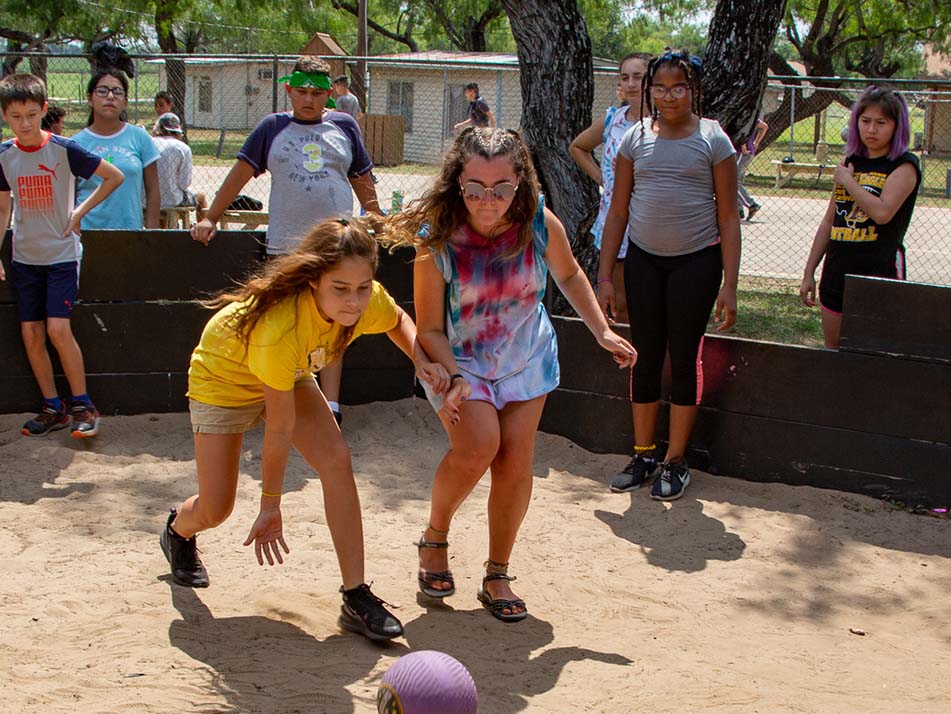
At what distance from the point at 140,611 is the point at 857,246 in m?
3.65

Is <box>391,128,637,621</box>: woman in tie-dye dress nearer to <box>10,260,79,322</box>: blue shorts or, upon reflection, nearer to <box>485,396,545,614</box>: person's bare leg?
<box>485,396,545,614</box>: person's bare leg

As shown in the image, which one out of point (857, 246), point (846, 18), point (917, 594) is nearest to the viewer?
point (917, 594)

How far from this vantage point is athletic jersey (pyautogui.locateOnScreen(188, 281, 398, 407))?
11.5ft

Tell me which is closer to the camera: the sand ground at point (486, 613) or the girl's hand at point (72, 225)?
the sand ground at point (486, 613)

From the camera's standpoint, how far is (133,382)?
6285 mm

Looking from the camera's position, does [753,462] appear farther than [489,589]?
Yes

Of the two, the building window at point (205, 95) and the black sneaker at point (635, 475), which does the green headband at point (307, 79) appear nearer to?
the black sneaker at point (635, 475)

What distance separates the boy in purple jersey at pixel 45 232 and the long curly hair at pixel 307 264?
2.59m

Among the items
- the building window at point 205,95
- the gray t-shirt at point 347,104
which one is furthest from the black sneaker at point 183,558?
the building window at point 205,95

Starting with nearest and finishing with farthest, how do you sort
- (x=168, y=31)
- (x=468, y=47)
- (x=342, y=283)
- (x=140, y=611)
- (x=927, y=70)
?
(x=342, y=283) → (x=140, y=611) → (x=168, y=31) → (x=468, y=47) → (x=927, y=70)

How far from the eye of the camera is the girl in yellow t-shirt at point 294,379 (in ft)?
11.4

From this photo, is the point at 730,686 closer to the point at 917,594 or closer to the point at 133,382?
the point at 917,594

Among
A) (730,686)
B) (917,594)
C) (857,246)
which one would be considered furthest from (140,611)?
(857,246)

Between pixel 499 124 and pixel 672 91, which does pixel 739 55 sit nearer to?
pixel 672 91
